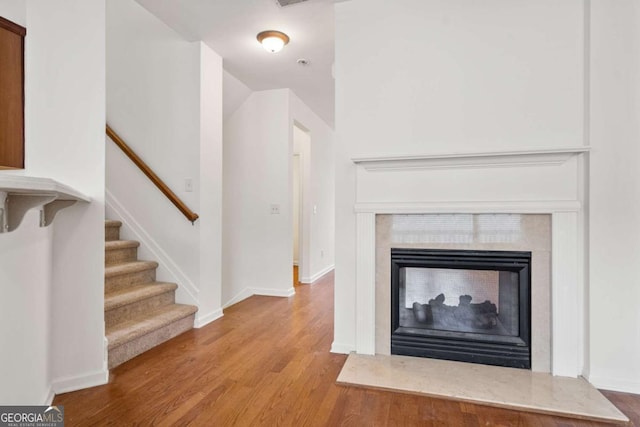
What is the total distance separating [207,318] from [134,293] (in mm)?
686

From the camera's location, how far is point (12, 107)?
1.80 m

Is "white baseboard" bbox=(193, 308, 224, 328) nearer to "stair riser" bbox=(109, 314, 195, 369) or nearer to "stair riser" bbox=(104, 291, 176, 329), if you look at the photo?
"stair riser" bbox=(109, 314, 195, 369)

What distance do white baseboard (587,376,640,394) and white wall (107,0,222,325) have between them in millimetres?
2847

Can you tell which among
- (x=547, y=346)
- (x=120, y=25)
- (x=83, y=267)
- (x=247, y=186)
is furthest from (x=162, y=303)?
(x=547, y=346)

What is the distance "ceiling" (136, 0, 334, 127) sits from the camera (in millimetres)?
2410

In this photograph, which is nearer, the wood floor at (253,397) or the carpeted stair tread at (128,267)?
the wood floor at (253,397)

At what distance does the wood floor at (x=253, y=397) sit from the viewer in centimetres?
159

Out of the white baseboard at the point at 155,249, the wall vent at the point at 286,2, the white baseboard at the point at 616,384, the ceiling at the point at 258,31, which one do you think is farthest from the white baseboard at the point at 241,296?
the white baseboard at the point at 616,384

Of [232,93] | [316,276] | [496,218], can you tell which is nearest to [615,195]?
[496,218]

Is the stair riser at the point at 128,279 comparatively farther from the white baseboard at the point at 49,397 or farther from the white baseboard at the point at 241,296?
the white baseboard at the point at 241,296

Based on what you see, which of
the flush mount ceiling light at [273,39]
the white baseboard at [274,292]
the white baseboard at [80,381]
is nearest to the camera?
the white baseboard at [80,381]

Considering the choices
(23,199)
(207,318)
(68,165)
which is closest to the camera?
(23,199)

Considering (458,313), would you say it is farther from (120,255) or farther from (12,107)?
(12,107)

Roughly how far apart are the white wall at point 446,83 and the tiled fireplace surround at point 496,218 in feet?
0.33
